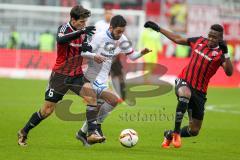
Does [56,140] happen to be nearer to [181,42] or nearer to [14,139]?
[14,139]

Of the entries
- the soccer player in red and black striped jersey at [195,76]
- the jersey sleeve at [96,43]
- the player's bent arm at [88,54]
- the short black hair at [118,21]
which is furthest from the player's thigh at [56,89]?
the soccer player in red and black striped jersey at [195,76]

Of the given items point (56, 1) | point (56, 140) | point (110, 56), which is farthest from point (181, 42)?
point (56, 1)

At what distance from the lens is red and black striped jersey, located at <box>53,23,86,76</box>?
499 inches

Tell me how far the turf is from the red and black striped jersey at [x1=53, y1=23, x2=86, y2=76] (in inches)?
52.3

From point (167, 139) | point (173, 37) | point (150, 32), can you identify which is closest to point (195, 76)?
point (173, 37)

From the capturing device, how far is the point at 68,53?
12883mm

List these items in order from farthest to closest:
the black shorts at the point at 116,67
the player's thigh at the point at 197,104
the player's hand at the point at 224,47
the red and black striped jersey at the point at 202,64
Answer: the black shorts at the point at 116,67
the player's thigh at the point at 197,104
the red and black striped jersey at the point at 202,64
the player's hand at the point at 224,47

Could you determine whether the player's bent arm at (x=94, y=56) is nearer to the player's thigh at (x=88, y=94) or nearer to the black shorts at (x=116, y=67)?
the player's thigh at (x=88, y=94)

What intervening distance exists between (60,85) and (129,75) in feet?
53.9

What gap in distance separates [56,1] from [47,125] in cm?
2433

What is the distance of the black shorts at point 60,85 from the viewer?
12.8 m

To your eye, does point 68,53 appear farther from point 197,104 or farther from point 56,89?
point 197,104

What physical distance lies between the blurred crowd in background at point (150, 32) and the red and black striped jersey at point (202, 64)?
59.8 ft

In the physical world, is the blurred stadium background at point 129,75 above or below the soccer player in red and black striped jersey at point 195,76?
below
